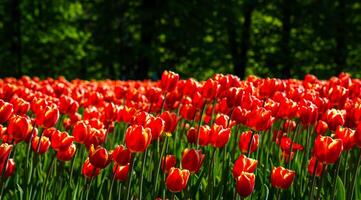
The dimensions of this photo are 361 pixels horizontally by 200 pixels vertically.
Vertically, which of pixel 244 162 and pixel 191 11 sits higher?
pixel 191 11

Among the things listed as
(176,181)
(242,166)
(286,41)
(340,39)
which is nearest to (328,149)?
(242,166)

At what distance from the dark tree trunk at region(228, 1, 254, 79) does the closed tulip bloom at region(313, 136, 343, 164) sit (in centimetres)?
2367

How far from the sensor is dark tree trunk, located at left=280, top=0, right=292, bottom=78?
2745cm

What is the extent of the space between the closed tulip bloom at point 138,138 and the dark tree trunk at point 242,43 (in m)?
23.8

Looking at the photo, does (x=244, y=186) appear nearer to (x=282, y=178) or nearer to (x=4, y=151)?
(x=282, y=178)

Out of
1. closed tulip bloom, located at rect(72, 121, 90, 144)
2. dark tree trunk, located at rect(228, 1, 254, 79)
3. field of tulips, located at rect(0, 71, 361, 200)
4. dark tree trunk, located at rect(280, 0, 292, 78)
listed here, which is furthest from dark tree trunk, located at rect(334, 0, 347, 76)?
closed tulip bloom, located at rect(72, 121, 90, 144)

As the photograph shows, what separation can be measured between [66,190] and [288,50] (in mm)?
25357

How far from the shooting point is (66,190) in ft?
11.2

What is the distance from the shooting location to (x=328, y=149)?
2.84 metres

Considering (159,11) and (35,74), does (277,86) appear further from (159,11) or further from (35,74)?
(35,74)

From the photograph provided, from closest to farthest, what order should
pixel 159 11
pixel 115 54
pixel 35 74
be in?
pixel 159 11, pixel 115 54, pixel 35 74

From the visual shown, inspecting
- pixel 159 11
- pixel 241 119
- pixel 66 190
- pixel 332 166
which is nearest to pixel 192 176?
pixel 241 119

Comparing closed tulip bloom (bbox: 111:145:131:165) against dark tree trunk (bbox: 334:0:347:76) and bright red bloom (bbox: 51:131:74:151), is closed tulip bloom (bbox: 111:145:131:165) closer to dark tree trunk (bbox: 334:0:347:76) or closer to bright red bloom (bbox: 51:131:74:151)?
bright red bloom (bbox: 51:131:74:151)

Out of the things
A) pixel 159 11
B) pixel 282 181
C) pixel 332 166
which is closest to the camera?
pixel 282 181
